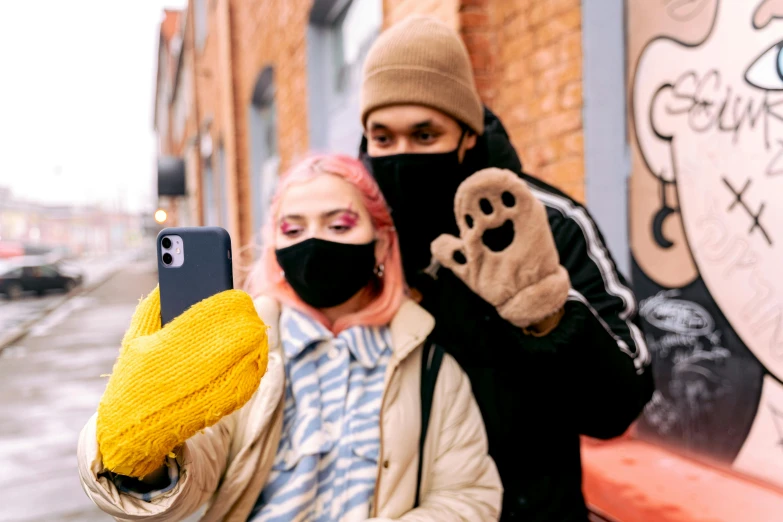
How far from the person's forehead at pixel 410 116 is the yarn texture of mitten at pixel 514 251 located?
475 mm

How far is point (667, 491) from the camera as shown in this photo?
76.0 inches

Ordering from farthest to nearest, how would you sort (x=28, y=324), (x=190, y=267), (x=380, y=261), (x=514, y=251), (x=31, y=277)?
(x=31, y=277) → (x=28, y=324) → (x=380, y=261) → (x=514, y=251) → (x=190, y=267)

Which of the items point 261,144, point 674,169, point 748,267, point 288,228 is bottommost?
point 748,267

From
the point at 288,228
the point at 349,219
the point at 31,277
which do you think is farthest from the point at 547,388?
the point at 31,277

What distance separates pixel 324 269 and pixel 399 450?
46 cm

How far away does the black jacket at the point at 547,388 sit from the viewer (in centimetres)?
137

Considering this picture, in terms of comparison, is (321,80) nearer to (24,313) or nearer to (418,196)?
(418,196)

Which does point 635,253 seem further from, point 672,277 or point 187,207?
point 187,207

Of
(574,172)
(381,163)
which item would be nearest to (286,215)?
(381,163)

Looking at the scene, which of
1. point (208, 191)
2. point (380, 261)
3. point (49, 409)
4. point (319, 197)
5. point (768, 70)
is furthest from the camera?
point (208, 191)

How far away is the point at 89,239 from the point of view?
7044 centimetres

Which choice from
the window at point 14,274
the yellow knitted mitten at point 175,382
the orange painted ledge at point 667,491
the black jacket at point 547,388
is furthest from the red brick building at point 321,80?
the window at point 14,274

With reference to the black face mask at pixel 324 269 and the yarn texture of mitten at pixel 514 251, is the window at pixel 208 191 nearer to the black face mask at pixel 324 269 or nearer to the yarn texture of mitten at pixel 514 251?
the black face mask at pixel 324 269

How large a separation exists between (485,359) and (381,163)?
0.61m
